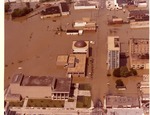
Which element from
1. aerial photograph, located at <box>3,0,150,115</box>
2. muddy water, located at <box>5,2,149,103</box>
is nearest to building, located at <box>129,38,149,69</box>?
aerial photograph, located at <box>3,0,150,115</box>

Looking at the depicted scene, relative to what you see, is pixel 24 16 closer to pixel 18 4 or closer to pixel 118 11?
pixel 18 4

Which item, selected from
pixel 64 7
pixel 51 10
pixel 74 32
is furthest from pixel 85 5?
pixel 74 32

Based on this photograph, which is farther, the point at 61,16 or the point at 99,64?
the point at 61,16

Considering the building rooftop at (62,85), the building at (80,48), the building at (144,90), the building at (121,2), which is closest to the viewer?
the building at (144,90)

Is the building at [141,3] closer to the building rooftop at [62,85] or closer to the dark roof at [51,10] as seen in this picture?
the dark roof at [51,10]

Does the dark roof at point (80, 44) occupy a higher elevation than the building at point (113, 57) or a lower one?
higher

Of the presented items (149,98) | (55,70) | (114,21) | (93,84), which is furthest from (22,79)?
(114,21)

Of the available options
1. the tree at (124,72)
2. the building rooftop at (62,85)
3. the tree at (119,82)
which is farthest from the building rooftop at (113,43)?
the building rooftop at (62,85)
